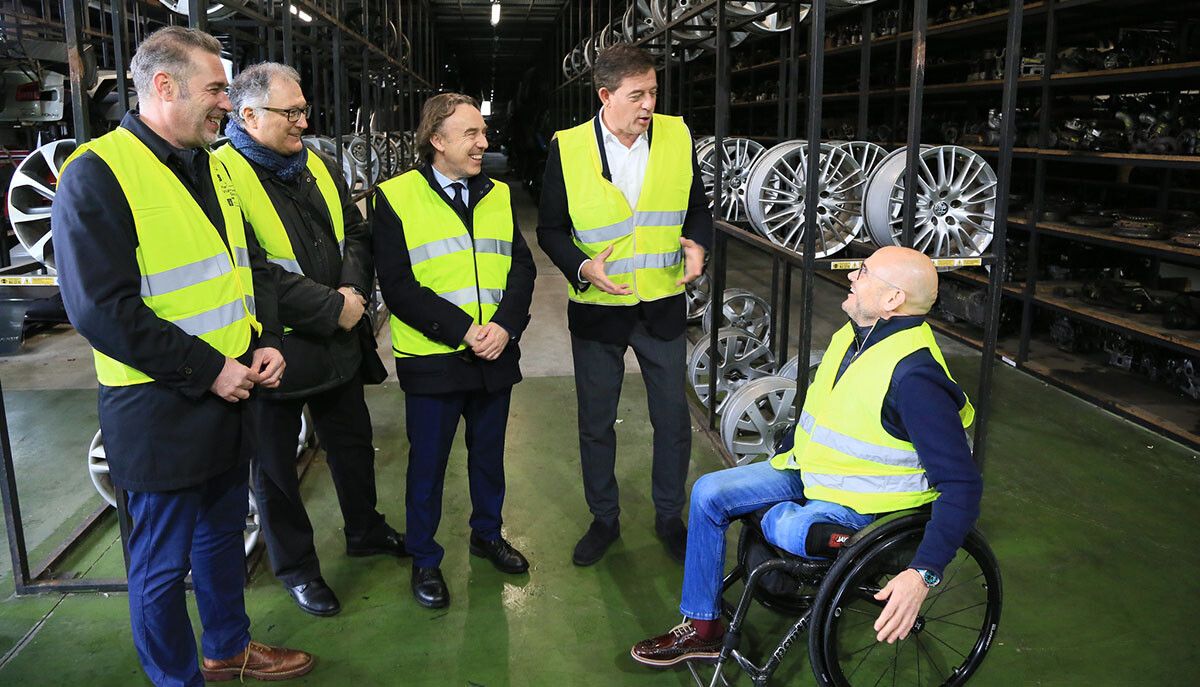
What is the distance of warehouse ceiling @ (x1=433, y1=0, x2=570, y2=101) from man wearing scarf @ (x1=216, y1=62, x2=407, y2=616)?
1338cm

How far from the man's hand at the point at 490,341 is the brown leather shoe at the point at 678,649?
1.04 m

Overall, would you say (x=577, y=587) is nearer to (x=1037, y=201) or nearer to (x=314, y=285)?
(x=314, y=285)

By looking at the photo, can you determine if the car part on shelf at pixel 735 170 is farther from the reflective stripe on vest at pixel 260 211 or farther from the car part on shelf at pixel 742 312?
the reflective stripe on vest at pixel 260 211

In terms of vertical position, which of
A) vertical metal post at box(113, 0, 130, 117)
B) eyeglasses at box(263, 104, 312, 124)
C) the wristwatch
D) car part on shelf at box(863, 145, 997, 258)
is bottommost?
the wristwatch

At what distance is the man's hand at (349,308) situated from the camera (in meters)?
2.95

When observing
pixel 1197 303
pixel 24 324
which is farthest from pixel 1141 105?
pixel 24 324

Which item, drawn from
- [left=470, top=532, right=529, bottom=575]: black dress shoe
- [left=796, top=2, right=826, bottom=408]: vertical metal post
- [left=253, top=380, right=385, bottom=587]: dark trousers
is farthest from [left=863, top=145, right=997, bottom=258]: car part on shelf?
[left=253, top=380, right=385, bottom=587]: dark trousers

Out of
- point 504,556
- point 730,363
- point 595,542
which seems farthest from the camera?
point 730,363

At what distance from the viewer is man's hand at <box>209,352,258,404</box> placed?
2252 mm

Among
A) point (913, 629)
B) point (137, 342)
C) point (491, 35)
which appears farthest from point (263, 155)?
point (491, 35)

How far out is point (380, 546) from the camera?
11.7 feet

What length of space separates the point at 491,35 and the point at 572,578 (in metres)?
20.3

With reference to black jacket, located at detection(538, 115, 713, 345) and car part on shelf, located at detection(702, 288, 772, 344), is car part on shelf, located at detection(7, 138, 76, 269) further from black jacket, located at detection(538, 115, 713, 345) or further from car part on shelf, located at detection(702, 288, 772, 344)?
car part on shelf, located at detection(702, 288, 772, 344)

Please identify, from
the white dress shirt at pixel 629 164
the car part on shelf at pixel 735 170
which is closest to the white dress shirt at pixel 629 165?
the white dress shirt at pixel 629 164
